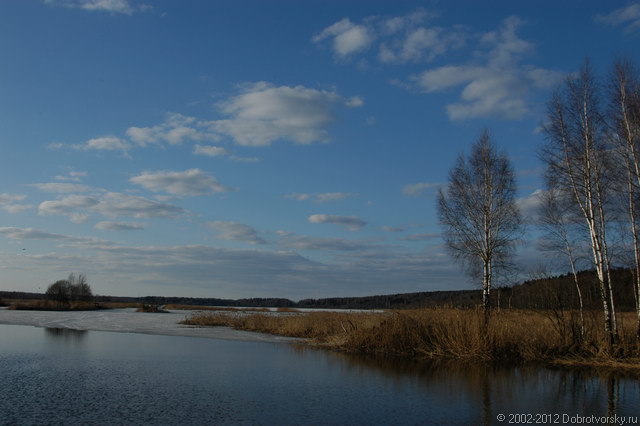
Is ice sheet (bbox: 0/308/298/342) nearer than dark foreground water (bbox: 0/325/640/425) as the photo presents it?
No

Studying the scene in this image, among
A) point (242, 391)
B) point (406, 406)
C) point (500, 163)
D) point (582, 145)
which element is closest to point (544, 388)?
point (406, 406)

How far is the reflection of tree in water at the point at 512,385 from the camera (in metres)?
10.4

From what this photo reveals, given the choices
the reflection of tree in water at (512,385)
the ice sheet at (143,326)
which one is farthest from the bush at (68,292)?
the reflection of tree in water at (512,385)

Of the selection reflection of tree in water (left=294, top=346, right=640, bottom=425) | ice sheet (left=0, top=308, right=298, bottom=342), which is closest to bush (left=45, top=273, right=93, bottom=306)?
ice sheet (left=0, top=308, right=298, bottom=342)

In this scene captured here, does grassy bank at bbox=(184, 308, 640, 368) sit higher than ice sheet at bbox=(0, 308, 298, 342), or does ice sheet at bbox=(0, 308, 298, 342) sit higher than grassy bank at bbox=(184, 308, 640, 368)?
grassy bank at bbox=(184, 308, 640, 368)

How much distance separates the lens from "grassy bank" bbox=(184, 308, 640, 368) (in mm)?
17391

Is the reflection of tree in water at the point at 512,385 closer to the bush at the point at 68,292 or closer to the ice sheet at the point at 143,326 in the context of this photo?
the ice sheet at the point at 143,326

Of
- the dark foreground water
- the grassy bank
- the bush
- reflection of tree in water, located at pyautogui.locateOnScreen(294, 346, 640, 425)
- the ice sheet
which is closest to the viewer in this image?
the dark foreground water

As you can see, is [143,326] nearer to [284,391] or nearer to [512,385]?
[284,391]

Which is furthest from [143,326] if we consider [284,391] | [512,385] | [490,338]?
[512,385]

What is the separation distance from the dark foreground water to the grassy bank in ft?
6.64

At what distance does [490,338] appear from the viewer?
59.8 ft

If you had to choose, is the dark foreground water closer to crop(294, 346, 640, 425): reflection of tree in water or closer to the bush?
crop(294, 346, 640, 425): reflection of tree in water

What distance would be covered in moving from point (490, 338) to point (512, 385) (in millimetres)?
5311
